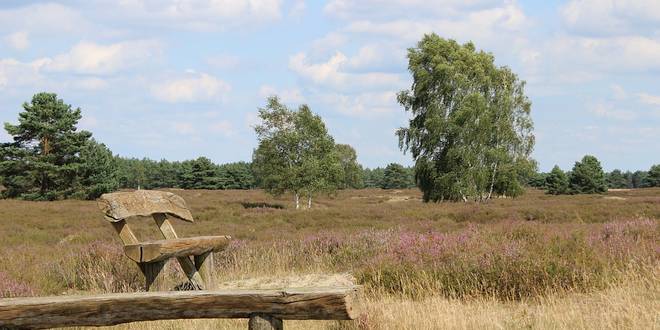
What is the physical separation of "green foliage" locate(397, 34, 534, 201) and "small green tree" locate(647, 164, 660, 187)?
2133 inches

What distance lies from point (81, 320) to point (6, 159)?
49.3 m

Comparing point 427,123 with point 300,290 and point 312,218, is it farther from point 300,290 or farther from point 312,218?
point 300,290

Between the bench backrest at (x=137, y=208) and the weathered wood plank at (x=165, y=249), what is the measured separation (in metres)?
0.19

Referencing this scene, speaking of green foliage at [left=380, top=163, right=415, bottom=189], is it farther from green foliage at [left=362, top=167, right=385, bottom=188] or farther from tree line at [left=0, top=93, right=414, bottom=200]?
tree line at [left=0, top=93, right=414, bottom=200]

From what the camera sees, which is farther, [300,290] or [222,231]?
[222,231]

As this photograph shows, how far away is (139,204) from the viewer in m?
6.27

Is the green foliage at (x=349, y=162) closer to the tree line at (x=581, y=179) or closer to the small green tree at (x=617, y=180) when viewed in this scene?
the tree line at (x=581, y=179)

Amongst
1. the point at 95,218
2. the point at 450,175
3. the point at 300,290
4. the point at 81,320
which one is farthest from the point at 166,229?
the point at 450,175

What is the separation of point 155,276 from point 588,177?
64.5 meters

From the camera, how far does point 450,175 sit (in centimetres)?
3991

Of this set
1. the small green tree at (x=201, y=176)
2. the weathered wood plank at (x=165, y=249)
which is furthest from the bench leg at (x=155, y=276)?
the small green tree at (x=201, y=176)

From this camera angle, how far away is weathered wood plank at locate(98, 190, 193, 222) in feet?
19.6

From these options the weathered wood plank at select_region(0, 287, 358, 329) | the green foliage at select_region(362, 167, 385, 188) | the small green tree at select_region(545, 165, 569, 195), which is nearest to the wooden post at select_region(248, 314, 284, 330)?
the weathered wood plank at select_region(0, 287, 358, 329)

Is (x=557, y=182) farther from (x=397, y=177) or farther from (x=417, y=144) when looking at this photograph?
(x=397, y=177)
